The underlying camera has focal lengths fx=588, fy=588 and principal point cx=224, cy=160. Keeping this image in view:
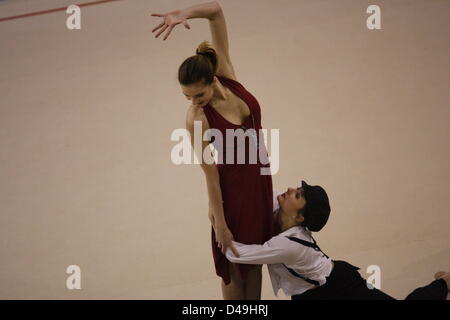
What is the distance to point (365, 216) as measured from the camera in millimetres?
3891

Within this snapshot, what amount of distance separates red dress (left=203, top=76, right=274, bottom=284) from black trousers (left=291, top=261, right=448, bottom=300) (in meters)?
0.37

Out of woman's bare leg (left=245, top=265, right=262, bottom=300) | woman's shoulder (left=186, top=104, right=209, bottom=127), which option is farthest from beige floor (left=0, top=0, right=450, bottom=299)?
woman's shoulder (left=186, top=104, right=209, bottom=127)

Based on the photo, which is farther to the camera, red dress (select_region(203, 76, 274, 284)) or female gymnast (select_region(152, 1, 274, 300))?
red dress (select_region(203, 76, 274, 284))

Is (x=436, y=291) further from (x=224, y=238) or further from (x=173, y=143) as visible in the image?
(x=173, y=143)

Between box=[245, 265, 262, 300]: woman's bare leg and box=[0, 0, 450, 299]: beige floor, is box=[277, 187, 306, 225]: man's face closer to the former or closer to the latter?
box=[245, 265, 262, 300]: woman's bare leg

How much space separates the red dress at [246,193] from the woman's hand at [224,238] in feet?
0.21

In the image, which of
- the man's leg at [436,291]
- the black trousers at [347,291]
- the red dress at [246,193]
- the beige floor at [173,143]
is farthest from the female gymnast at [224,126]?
the beige floor at [173,143]

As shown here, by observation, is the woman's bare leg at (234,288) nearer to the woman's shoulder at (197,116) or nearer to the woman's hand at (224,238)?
the woman's hand at (224,238)

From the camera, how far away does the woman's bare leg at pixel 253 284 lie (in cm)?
286

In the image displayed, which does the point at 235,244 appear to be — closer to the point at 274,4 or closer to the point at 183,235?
the point at 183,235

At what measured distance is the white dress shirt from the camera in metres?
2.64

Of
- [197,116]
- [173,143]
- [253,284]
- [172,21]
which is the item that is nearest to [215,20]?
[172,21]

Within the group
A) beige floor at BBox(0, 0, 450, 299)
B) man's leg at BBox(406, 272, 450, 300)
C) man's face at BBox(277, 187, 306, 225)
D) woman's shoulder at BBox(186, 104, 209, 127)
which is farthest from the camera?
beige floor at BBox(0, 0, 450, 299)

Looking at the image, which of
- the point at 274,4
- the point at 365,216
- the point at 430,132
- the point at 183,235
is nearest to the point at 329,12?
the point at 274,4
